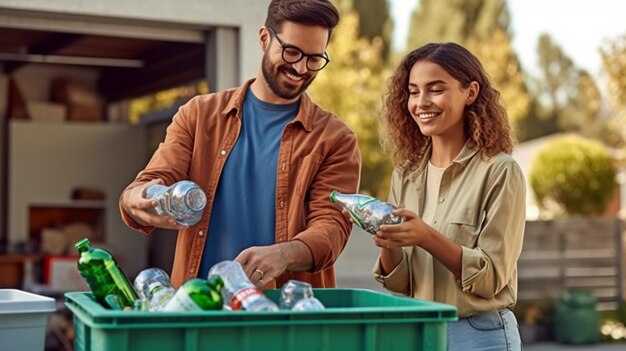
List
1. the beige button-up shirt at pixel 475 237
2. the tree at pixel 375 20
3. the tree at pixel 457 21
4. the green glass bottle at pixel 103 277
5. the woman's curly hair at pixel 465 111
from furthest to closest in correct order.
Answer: the tree at pixel 457 21 < the tree at pixel 375 20 < the woman's curly hair at pixel 465 111 < the beige button-up shirt at pixel 475 237 < the green glass bottle at pixel 103 277

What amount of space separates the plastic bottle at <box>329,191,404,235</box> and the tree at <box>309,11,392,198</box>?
58.6 ft

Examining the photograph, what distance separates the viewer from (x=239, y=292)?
2299mm

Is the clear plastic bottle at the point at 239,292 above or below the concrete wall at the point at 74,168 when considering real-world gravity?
below

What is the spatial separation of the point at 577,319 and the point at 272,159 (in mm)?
8261

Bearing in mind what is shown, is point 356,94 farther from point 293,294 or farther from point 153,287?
point 293,294

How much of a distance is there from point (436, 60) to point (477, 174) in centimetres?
31

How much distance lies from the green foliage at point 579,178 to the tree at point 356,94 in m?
6.26

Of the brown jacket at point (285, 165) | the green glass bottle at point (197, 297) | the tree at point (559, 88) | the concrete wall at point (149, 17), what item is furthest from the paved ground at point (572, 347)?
the tree at point (559, 88)

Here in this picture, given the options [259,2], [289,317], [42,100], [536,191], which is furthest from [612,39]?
[289,317]

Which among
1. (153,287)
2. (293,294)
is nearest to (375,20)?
(153,287)

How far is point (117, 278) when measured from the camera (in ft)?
8.25

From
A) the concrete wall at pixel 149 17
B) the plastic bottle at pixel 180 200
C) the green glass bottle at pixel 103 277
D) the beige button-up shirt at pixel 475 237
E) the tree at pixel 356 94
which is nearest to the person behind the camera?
the green glass bottle at pixel 103 277

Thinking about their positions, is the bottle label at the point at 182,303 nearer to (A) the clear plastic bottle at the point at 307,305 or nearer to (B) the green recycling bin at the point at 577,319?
(A) the clear plastic bottle at the point at 307,305

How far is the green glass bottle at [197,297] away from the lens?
2.20 metres
